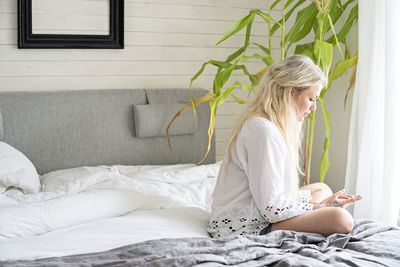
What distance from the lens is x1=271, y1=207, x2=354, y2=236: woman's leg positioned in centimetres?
204

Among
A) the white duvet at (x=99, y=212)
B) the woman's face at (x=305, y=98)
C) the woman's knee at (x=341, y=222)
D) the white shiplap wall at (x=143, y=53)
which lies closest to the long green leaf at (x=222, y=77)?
the white duvet at (x=99, y=212)

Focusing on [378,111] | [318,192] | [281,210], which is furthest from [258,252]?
[378,111]

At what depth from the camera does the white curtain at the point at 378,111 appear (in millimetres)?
2682

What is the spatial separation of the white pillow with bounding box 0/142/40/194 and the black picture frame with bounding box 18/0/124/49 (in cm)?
64

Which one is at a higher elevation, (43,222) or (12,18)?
(12,18)

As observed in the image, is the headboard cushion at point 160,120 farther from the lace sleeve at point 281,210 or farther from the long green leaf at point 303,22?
the lace sleeve at point 281,210

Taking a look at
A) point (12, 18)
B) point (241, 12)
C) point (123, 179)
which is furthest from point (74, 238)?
point (241, 12)

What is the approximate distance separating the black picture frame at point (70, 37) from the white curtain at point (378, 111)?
4.45 feet

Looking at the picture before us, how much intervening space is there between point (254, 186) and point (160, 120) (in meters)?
1.27

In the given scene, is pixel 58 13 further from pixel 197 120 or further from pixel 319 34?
pixel 319 34

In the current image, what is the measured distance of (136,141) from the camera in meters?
3.30

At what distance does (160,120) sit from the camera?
3.28 m

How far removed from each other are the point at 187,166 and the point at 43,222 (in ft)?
4.20

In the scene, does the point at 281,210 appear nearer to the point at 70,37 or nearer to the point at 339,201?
the point at 339,201
